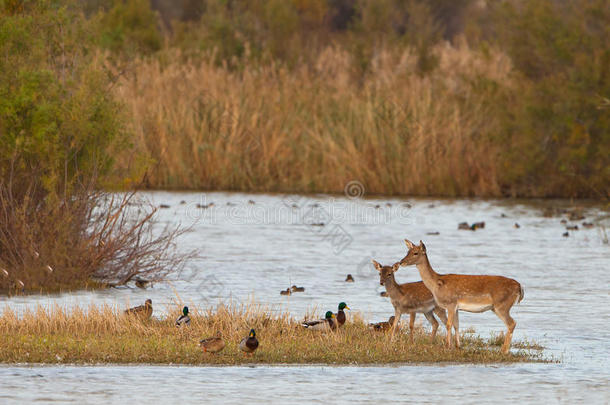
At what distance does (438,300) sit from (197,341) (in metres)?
2.49

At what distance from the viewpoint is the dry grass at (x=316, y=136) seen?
31000mm

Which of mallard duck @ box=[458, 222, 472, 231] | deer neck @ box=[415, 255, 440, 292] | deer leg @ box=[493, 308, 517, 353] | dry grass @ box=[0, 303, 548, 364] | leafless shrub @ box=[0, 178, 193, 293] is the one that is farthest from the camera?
mallard duck @ box=[458, 222, 472, 231]

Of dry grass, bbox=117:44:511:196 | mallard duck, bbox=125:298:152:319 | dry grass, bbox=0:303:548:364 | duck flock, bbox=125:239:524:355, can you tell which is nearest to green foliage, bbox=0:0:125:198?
mallard duck, bbox=125:298:152:319

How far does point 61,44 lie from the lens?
60.3 ft

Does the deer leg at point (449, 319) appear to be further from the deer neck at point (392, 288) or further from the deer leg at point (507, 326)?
the deer neck at point (392, 288)

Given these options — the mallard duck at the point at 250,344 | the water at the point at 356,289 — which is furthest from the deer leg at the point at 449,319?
the mallard duck at the point at 250,344

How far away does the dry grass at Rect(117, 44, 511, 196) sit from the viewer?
31000 millimetres

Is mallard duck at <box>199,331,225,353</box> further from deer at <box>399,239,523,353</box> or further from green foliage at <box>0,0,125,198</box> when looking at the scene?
green foliage at <box>0,0,125,198</box>

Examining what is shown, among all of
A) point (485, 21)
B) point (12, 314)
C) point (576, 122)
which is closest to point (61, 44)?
point (12, 314)

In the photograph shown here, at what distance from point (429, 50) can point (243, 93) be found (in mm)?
9521

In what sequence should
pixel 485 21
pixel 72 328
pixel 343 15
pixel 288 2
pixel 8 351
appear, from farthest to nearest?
pixel 343 15, pixel 485 21, pixel 288 2, pixel 72 328, pixel 8 351

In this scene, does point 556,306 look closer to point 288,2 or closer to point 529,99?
point 529,99

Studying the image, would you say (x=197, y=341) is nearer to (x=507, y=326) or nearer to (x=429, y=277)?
(x=429, y=277)

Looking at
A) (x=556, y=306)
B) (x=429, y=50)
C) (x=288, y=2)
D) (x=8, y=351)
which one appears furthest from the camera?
(x=288, y=2)
